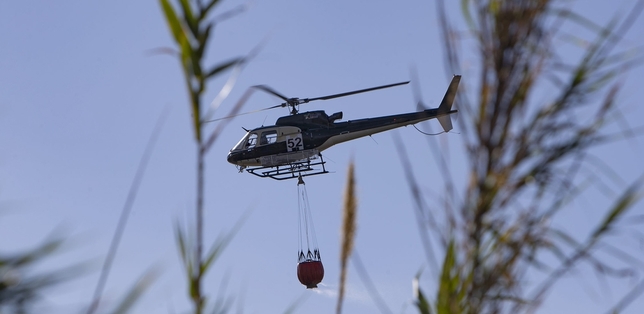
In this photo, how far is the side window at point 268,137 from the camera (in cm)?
2923

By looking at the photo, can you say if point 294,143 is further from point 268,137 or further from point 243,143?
point 243,143

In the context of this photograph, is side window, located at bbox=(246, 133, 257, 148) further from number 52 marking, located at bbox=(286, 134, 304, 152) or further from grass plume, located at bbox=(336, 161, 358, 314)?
grass plume, located at bbox=(336, 161, 358, 314)

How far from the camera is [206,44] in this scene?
346cm

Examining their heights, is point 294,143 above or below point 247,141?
below

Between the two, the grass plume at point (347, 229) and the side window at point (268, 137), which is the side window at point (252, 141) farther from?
the grass plume at point (347, 229)

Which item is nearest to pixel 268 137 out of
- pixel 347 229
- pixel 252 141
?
pixel 252 141

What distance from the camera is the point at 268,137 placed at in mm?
29359

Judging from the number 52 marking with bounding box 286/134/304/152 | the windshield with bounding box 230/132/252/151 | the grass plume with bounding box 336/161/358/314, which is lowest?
the grass plume with bounding box 336/161/358/314

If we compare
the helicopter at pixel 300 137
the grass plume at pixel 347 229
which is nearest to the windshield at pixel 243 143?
the helicopter at pixel 300 137

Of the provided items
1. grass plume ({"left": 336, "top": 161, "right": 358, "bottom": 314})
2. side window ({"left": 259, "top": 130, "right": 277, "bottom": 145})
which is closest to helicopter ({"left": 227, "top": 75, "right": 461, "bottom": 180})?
side window ({"left": 259, "top": 130, "right": 277, "bottom": 145})

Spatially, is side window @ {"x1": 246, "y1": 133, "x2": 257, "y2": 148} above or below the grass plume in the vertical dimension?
above

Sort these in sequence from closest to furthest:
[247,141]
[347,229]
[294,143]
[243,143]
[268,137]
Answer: [347,229]
[294,143]
[268,137]
[247,141]
[243,143]

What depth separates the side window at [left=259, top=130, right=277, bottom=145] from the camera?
29234 mm

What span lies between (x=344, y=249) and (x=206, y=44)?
1.03 metres
